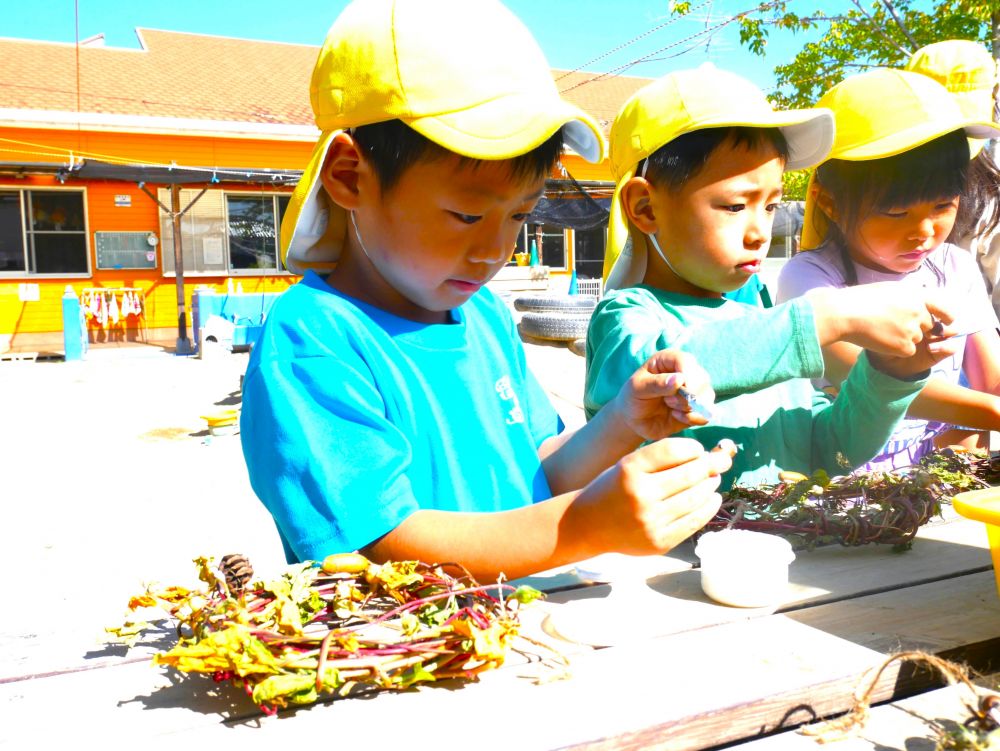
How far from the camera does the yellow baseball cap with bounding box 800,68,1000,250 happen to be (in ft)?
7.23

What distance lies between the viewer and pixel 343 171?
4.42ft

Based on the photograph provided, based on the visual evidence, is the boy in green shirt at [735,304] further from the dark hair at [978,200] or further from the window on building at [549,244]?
the window on building at [549,244]

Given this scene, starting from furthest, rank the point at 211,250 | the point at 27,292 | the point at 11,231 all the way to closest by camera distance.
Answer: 1. the point at 211,250
2. the point at 11,231
3. the point at 27,292

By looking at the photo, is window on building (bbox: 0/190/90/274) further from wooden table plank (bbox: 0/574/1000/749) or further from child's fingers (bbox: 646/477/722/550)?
child's fingers (bbox: 646/477/722/550)

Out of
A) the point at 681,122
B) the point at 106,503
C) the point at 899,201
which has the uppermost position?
the point at 681,122

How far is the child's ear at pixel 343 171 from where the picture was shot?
1.31 metres

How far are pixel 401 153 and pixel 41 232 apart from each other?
16.0 m

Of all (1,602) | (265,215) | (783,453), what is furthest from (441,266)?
(265,215)

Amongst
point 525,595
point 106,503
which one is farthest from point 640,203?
point 106,503

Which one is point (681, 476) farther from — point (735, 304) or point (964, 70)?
point (964, 70)

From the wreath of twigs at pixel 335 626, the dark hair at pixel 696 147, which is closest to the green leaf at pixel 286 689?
the wreath of twigs at pixel 335 626

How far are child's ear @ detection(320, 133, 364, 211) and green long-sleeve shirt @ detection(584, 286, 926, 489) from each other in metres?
0.66

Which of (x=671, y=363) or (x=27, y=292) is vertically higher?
(x=671, y=363)

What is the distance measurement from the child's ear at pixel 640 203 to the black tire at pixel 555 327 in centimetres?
1054
